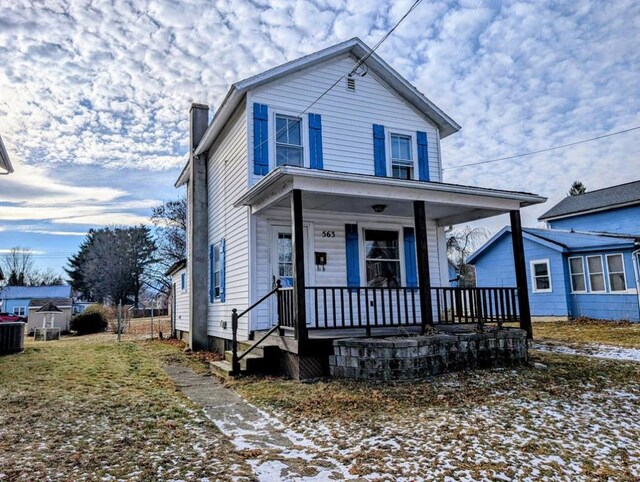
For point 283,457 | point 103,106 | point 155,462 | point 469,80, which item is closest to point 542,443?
point 283,457

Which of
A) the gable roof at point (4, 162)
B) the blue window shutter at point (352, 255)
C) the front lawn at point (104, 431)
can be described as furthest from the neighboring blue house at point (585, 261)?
the gable roof at point (4, 162)

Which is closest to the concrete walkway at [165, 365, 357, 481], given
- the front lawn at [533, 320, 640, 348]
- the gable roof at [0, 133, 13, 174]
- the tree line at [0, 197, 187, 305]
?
the gable roof at [0, 133, 13, 174]

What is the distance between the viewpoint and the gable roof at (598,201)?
18939 mm

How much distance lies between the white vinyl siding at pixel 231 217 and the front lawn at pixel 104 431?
242 cm

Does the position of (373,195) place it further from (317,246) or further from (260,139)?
(260,139)

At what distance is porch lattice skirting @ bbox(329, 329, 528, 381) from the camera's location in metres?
6.30

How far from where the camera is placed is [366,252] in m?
9.71

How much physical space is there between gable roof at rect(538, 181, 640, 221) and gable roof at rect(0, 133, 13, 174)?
22.2m

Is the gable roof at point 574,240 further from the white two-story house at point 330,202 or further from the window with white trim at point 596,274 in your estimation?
the white two-story house at point 330,202

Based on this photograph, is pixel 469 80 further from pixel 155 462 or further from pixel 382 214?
pixel 155 462

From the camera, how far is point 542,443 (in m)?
3.91

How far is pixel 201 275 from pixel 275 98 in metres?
5.22

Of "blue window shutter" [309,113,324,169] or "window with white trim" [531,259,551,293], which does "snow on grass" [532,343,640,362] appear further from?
"window with white trim" [531,259,551,293]

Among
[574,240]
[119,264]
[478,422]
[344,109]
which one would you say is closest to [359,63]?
[344,109]
